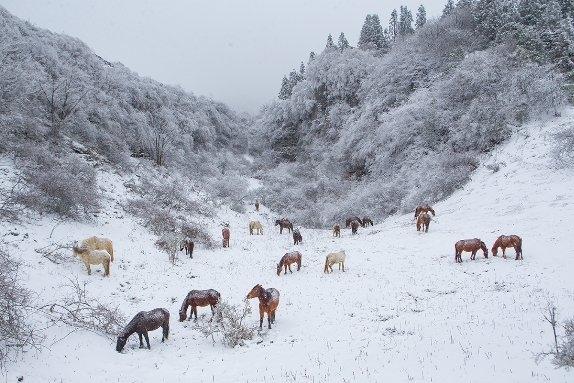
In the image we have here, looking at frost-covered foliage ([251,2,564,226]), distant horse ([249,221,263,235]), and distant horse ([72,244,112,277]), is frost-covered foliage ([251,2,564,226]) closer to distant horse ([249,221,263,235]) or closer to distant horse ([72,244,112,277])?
distant horse ([249,221,263,235])

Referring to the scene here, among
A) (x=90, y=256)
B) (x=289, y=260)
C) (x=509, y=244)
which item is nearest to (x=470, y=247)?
(x=509, y=244)

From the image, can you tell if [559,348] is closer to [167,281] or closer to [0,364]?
[0,364]

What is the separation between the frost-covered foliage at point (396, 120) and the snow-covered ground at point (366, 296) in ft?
16.7

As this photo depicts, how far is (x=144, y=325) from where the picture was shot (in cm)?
1062

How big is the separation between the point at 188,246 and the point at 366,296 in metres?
10.3

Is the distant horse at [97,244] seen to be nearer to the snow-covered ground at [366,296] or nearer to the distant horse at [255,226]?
the snow-covered ground at [366,296]

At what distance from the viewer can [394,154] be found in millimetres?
37375

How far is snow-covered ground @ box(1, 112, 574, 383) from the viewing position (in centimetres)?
850

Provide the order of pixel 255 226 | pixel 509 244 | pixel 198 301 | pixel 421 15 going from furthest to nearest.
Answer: pixel 421 15 → pixel 255 226 → pixel 509 244 → pixel 198 301

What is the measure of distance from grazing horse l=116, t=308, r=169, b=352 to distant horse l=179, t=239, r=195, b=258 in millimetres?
8981

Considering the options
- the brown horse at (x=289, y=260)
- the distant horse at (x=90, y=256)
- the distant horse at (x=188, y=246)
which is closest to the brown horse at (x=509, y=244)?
the brown horse at (x=289, y=260)

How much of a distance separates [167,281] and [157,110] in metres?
34.1

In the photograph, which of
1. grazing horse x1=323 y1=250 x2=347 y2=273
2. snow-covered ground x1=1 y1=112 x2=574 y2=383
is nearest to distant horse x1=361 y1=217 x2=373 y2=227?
snow-covered ground x1=1 y1=112 x2=574 y2=383

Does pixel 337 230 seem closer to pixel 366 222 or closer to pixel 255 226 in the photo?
pixel 366 222
